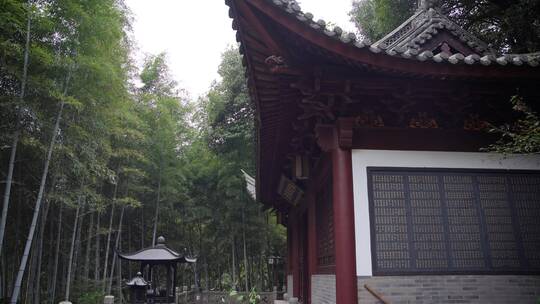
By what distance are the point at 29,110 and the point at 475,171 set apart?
23.3 ft

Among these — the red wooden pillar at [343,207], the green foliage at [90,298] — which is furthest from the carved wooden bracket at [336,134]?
the green foliage at [90,298]

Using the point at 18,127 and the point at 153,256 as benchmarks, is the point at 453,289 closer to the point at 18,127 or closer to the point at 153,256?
the point at 153,256

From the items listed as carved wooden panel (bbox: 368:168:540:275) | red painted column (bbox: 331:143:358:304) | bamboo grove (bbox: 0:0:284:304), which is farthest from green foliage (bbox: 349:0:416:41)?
red painted column (bbox: 331:143:358:304)

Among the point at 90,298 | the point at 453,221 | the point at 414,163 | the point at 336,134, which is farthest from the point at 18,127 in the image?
the point at 453,221

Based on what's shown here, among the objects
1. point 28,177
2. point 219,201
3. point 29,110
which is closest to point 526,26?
point 29,110

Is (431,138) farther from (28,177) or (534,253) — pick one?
(28,177)

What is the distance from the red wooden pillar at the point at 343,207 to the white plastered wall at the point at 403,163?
0.26 ft

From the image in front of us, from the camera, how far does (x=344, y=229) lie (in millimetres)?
3688

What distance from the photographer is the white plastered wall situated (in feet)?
12.4

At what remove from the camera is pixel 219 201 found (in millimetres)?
16688

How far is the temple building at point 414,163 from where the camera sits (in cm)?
342

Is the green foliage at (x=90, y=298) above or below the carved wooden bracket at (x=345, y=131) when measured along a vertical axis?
below

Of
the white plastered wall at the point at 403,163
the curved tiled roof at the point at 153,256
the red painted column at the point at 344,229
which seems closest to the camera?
the red painted column at the point at 344,229

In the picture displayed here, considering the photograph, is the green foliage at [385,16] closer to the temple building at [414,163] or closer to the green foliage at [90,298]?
the temple building at [414,163]
